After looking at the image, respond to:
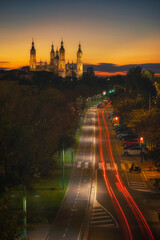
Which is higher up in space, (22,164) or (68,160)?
(22,164)

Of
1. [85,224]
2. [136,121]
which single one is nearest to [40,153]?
[85,224]

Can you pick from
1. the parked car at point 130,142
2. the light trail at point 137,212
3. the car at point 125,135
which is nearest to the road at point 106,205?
the light trail at point 137,212

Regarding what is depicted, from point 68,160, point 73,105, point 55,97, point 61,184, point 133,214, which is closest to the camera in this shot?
point 133,214

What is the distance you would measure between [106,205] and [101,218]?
2.93 metres

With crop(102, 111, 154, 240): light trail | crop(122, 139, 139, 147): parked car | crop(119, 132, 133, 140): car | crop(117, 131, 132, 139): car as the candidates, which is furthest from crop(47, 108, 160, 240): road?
crop(117, 131, 132, 139): car

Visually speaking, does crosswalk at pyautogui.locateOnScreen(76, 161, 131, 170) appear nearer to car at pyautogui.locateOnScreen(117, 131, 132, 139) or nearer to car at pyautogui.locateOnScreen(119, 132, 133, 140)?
car at pyautogui.locateOnScreen(119, 132, 133, 140)

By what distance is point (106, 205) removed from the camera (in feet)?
90.5

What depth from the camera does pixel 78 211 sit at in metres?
26.2

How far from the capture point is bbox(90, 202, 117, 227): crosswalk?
76.9 feet

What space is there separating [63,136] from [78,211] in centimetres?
2115

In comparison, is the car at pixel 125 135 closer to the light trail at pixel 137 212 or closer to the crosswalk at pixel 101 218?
the light trail at pixel 137 212

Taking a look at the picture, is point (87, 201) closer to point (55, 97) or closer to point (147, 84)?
point (55, 97)

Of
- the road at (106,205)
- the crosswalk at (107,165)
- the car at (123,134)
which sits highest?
the road at (106,205)

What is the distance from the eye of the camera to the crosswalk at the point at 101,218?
76.9 ft
